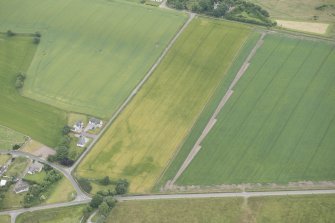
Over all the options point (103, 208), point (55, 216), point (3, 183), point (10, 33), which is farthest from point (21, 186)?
point (10, 33)

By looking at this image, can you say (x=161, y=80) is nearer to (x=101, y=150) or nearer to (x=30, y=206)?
(x=101, y=150)

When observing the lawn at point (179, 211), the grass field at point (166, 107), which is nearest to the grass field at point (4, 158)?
the grass field at point (166, 107)

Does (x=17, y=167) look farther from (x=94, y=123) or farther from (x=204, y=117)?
(x=204, y=117)

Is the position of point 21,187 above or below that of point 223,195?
below

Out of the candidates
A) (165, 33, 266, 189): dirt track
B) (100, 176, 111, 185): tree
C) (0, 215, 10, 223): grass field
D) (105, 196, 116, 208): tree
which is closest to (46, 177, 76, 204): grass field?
(100, 176, 111, 185): tree

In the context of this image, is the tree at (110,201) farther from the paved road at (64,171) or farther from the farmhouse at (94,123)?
the farmhouse at (94,123)

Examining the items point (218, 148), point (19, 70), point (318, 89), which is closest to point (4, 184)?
point (19, 70)

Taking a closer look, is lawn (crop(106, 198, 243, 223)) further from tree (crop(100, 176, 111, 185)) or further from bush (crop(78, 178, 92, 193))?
bush (crop(78, 178, 92, 193))
